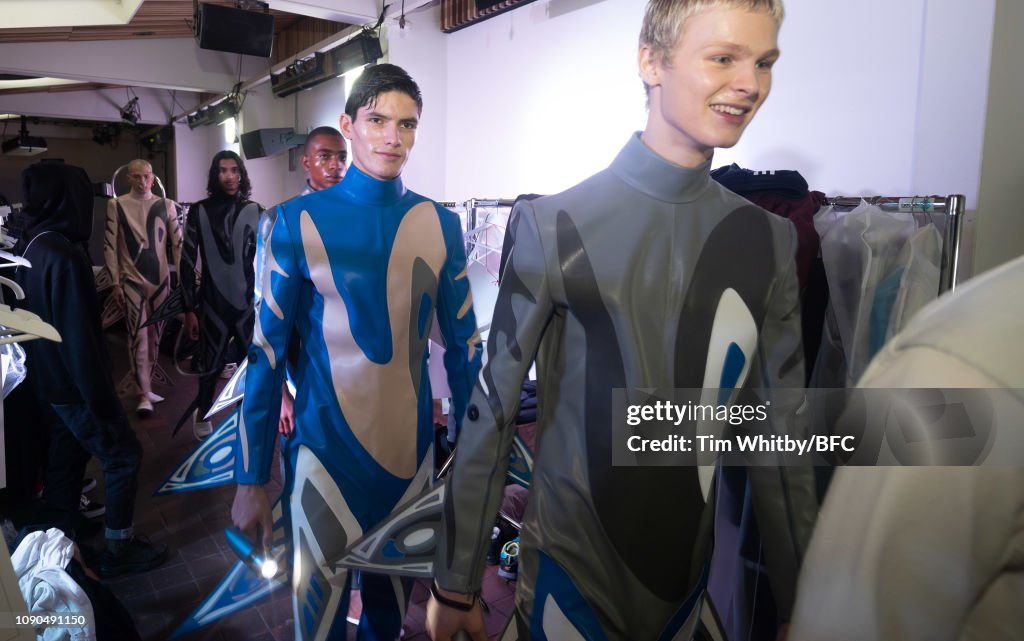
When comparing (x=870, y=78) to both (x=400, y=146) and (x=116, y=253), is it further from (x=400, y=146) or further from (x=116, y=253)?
(x=116, y=253)

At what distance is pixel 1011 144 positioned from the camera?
5.82 ft

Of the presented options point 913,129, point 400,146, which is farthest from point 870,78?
point 400,146

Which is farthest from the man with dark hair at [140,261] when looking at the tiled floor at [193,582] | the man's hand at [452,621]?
the man's hand at [452,621]

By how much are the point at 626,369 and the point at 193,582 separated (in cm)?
234

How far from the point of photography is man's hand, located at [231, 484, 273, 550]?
1352mm

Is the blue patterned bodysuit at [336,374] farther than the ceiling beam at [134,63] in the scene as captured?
No

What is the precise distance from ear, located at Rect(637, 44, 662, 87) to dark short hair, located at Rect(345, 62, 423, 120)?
0.71 meters

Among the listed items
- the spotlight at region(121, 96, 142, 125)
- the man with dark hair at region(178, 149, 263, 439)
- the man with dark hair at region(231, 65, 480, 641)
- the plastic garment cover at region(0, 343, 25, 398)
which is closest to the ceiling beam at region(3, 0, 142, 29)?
the man with dark hair at region(178, 149, 263, 439)

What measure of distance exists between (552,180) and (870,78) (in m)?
1.71

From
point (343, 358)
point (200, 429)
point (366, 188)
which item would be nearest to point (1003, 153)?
point (366, 188)

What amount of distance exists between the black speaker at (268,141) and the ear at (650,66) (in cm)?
621

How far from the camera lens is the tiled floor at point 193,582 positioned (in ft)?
7.19

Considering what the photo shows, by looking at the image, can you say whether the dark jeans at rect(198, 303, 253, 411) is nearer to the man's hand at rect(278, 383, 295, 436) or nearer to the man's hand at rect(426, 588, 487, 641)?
the man's hand at rect(278, 383, 295, 436)
